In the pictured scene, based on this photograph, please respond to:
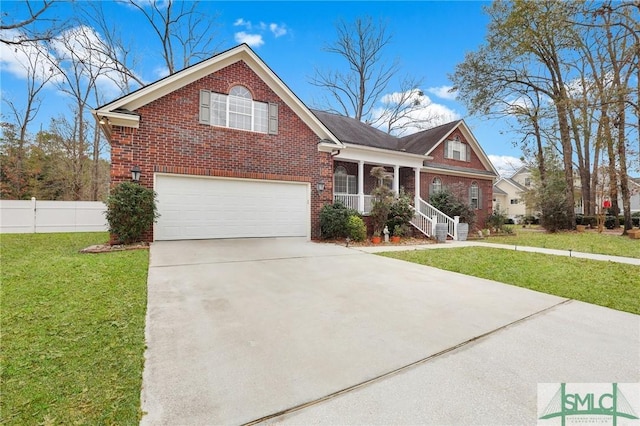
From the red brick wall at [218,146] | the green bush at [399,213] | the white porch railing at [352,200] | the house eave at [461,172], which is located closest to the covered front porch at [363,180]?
the white porch railing at [352,200]

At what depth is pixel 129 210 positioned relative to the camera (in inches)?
324

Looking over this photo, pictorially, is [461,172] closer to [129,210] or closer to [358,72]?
[358,72]

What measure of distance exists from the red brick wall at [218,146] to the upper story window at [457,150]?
8409mm

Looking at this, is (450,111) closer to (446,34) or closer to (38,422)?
(446,34)

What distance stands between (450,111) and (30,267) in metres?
28.7

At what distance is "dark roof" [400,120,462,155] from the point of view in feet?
53.4

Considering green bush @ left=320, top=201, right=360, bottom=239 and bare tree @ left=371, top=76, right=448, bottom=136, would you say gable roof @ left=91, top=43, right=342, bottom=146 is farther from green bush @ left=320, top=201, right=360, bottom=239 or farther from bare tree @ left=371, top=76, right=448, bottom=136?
bare tree @ left=371, top=76, right=448, bottom=136

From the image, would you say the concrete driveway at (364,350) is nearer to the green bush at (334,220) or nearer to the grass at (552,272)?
the grass at (552,272)

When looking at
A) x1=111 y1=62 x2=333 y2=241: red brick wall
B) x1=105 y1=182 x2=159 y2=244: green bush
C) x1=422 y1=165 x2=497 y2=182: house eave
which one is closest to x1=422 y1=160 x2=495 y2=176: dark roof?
x1=422 y1=165 x2=497 y2=182: house eave

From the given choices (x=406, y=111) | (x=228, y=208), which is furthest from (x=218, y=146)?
(x=406, y=111)

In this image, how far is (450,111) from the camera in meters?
26.9

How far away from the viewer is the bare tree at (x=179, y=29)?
18.9 m

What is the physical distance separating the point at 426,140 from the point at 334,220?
9.04 meters

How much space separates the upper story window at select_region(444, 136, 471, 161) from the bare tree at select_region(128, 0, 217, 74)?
16.3 metres
